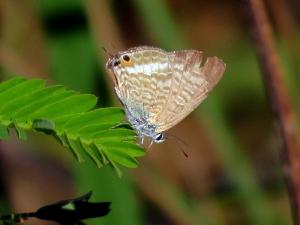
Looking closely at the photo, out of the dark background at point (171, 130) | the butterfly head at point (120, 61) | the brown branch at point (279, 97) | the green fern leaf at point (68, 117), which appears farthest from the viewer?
the dark background at point (171, 130)

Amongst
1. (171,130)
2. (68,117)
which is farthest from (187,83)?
(171,130)

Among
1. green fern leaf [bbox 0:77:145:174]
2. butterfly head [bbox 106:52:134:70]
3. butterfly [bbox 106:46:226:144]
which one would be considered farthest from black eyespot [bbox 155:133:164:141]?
green fern leaf [bbox 0:77:145:174]

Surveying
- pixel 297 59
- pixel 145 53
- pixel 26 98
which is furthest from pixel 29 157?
pixel 26 98

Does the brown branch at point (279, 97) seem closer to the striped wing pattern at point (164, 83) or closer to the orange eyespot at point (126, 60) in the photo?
the striped wing pattern at point (164, 83)

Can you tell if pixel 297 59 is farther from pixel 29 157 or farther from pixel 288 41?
pixel 29 157

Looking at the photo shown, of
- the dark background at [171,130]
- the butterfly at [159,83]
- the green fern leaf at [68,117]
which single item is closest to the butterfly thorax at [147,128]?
the butterfly at [159,83]

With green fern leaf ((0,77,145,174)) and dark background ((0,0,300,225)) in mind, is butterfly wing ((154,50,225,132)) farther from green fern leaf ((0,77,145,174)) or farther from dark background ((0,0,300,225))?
green fern leaf ((0,77,145,174))
